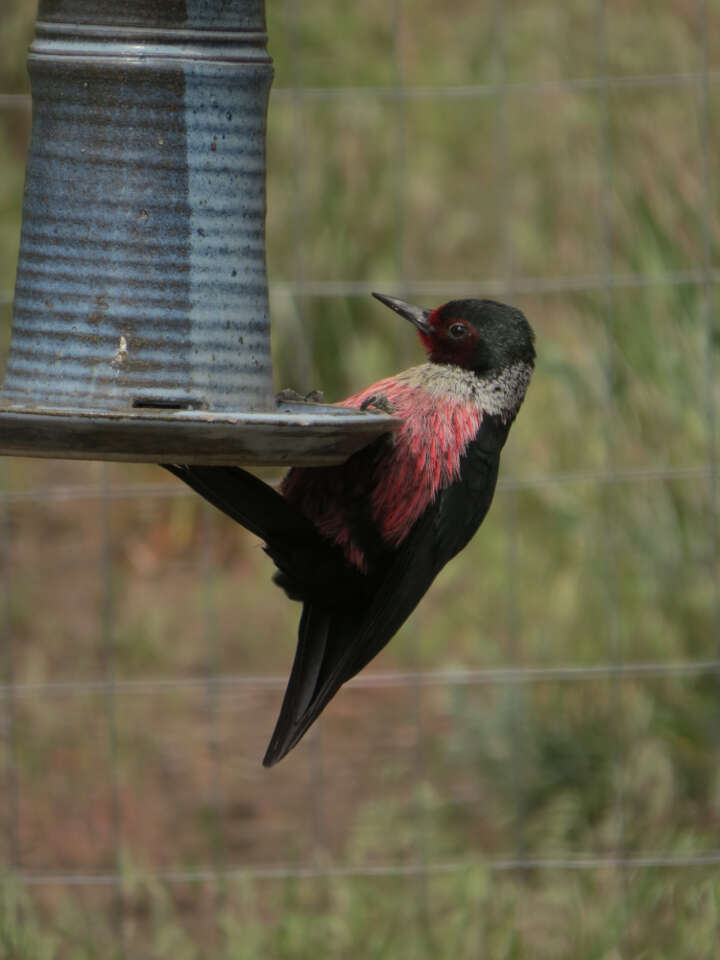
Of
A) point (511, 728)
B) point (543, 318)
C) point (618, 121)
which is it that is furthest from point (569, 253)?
point (511, 728)

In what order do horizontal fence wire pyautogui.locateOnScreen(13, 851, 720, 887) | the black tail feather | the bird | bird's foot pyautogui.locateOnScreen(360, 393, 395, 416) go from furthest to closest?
1. horizontal fence wire pyautogui.locateOnScreen(13, 851, 720, 887)
2. bird's foot pyautogui.locateOnScreen(360, 393, 395, 416)
3. the bird
4. the black tail feather

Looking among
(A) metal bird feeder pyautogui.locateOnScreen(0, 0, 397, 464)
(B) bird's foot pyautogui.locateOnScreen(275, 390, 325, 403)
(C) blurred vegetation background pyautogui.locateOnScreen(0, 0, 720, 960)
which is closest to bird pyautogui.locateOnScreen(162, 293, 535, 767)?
(B) bird's foot pyautogui.locateOnScreen(275, 390, 325, 403)

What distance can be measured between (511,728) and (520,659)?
1.62ft

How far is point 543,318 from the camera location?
6293 mm

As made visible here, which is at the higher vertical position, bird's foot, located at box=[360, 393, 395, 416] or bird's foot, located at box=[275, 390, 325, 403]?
bird's foot, located at box=[360, 393, 395, 416]

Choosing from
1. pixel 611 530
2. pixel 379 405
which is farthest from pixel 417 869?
pixel 379 405

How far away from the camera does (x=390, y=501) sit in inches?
124

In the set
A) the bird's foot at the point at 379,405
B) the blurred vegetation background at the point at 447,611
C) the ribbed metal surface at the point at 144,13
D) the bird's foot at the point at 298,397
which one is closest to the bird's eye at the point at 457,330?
the bird's foot at the point at 379,405

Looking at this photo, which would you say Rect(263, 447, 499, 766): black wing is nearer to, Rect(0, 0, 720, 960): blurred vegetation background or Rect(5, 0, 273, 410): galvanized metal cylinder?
Rect(5, 0, 273, 410): galvanized metal cylinder

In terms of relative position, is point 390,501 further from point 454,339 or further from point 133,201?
point 133,201

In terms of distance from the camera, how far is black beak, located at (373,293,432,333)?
10.6 feet

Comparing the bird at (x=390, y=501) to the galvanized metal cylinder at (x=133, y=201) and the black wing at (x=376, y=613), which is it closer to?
the black wing at (x=376, y=613)

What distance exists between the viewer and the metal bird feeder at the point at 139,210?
2.37m

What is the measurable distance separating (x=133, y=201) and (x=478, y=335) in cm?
118
